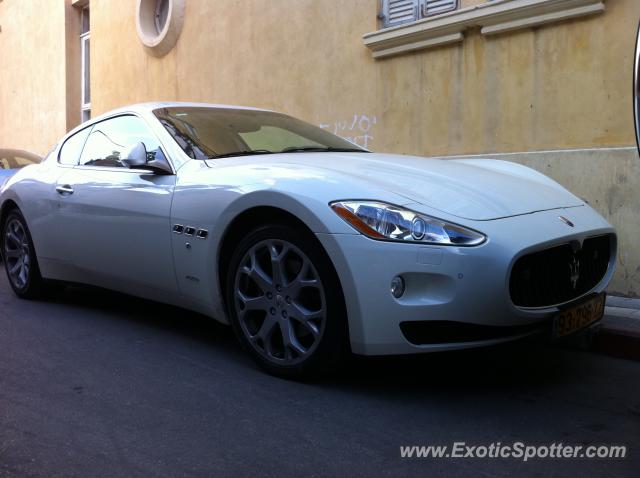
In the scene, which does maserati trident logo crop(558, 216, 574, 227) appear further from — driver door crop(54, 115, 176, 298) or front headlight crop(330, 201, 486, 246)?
driver door crop(54, 115, 176, 298)

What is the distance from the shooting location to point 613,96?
560 centimetres

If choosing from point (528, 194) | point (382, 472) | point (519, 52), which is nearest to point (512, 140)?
point (519, 52)

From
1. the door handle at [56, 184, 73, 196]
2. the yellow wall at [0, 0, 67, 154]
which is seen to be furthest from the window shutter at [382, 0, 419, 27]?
the yellow wall at [0, 0, 67, 154]

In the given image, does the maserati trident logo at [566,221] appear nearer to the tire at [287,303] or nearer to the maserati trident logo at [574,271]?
the maserati trident logo at [574,271]

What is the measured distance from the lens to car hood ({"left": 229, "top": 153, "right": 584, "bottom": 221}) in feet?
10.5

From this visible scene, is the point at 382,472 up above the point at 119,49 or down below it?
below

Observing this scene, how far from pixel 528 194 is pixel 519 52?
3119 millimetres

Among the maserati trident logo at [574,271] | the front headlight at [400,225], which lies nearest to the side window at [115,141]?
the front headlight at [400,225]

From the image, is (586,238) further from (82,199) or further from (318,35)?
(318,35)

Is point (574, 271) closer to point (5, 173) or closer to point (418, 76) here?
point (418, 76)

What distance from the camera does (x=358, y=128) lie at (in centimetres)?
786

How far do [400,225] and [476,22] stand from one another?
4121 millimetres

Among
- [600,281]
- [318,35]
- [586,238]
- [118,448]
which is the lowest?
[118,448]

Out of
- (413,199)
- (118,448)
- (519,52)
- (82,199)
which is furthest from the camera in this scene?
(519,52)
